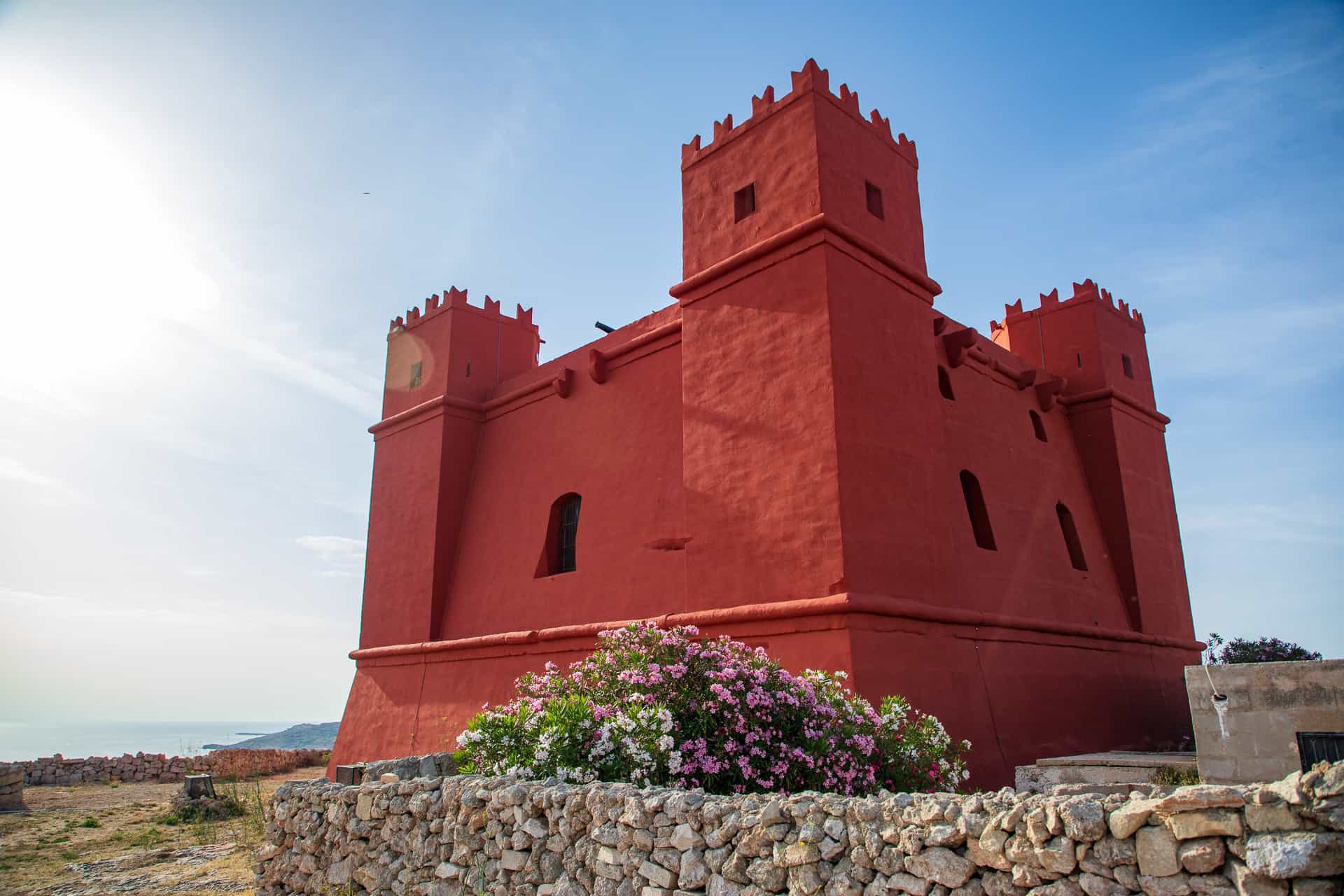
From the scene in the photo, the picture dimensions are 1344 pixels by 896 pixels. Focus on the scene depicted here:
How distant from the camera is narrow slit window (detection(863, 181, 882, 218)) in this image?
1072cm

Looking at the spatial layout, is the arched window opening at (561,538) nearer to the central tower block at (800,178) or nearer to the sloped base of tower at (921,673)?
the sloped base of tower at (921,673)

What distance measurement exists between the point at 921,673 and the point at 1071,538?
5.66 m

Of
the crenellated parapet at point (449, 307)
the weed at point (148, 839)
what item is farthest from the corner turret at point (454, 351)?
the weed at point (148, 839)

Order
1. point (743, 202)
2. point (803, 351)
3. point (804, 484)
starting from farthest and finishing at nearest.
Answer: point (743, 202)
point (803, 351)
point (804, 484)

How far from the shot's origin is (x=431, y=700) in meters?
13.2

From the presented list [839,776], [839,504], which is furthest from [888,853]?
[839,504]

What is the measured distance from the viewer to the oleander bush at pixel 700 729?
608 centimetres

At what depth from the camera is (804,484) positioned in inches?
357

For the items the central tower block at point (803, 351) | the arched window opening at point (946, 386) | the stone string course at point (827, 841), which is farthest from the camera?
the arched window opening at point (946, 386)

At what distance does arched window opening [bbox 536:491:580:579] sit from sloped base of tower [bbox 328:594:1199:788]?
1.17 meters

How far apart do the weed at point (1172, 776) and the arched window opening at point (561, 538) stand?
7417 millimetres

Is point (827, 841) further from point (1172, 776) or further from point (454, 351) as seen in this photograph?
point (454, 351)

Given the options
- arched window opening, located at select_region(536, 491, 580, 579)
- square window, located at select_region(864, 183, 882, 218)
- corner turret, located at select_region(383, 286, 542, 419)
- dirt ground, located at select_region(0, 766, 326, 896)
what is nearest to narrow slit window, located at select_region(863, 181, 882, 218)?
square window, located at select_region(864, 183, 882, 218)

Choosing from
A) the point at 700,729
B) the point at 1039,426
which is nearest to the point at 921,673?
the point at 700,729
